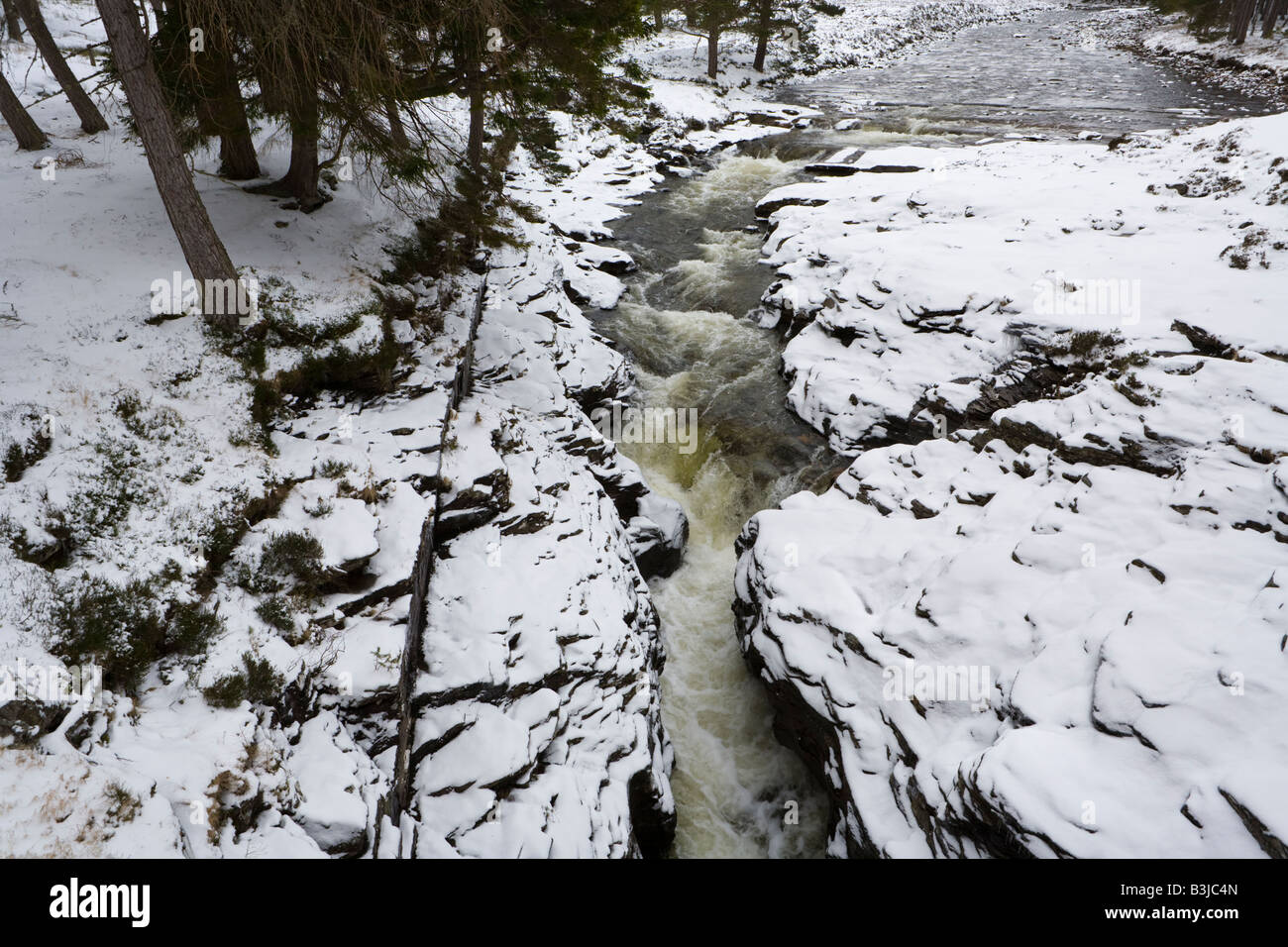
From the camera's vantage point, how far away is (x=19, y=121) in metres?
12.1

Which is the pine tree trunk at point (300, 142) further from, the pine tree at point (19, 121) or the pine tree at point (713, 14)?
the pine tree at point (713, 14)

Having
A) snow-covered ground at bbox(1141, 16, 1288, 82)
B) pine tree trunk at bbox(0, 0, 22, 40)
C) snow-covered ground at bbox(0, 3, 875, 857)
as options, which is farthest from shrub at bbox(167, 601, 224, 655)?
snow-covered ground at bbox(1141, 16, 1288, 82)

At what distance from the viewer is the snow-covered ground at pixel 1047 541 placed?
5812 mm

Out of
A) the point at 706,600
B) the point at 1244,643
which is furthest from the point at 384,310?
the point at 1244,643

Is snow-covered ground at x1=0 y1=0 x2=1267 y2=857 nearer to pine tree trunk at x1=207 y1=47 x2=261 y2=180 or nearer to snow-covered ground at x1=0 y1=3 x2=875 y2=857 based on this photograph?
snow-covered ground at x1=0 y1=3 x2=875 y2=857

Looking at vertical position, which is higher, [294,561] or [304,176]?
[304,176]

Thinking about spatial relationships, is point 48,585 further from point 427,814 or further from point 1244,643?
point 1244,643

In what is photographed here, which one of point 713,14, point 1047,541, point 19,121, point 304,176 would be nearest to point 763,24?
point 713,14

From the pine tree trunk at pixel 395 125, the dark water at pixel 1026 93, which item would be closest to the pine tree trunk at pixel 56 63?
the pine tree trunk at pixel 395 125

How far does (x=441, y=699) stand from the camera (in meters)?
6.85

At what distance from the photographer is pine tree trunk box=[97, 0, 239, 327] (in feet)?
21.7

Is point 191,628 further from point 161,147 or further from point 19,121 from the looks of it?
point 19,121

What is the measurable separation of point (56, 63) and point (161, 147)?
961 centimetres

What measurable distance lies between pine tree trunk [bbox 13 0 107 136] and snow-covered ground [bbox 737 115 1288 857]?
14.4 m
